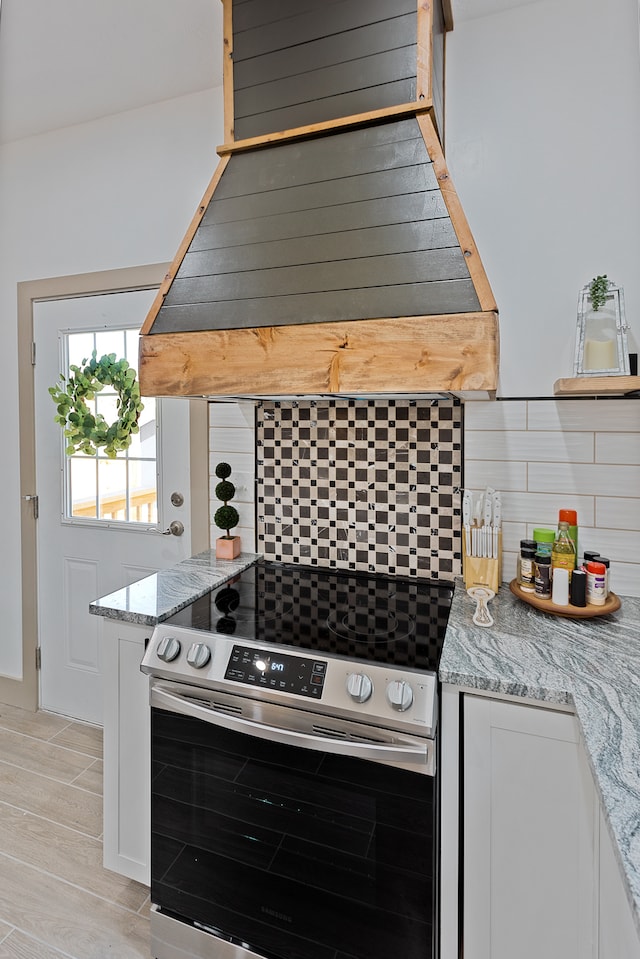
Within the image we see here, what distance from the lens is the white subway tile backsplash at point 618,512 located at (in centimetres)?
162

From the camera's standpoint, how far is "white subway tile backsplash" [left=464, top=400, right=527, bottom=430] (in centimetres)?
173

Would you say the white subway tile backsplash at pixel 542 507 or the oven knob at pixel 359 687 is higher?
the white subway tile backsplash at pixel 542 507

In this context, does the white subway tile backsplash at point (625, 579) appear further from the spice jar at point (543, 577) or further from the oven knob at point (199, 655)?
the oven knob at point (199, 655)

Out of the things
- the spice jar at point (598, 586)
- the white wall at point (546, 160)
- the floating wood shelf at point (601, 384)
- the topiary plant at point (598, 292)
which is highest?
the white wall at point (546, 160)

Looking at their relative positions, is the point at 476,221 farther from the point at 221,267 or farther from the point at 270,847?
the point at 270,847

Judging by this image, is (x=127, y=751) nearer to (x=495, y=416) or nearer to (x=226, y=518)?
(x=226, y=518)

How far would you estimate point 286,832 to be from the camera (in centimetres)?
→ 128

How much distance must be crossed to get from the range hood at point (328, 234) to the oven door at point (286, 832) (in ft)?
2.81

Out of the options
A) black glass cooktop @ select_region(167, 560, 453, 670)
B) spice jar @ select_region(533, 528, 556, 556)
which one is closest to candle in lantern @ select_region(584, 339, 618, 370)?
spice jar @ select_region(533, 528, 556, 556)

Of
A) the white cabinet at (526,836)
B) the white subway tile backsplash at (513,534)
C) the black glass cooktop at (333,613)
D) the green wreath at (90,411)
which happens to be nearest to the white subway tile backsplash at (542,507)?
the white subway tile backsplash at (513,534)

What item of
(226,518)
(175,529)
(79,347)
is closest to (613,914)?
(226,518)

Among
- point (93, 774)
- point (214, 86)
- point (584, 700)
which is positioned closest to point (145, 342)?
point (214, 86)

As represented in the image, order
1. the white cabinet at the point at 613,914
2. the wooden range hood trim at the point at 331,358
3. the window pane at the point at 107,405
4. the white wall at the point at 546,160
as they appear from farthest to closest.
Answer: the window pane at the point at 107,405, the white wall at the point at 546,160, the wooden range hood trim at the point at 331,358, the white cabinet at the point at 613,914

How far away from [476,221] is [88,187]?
180cm
